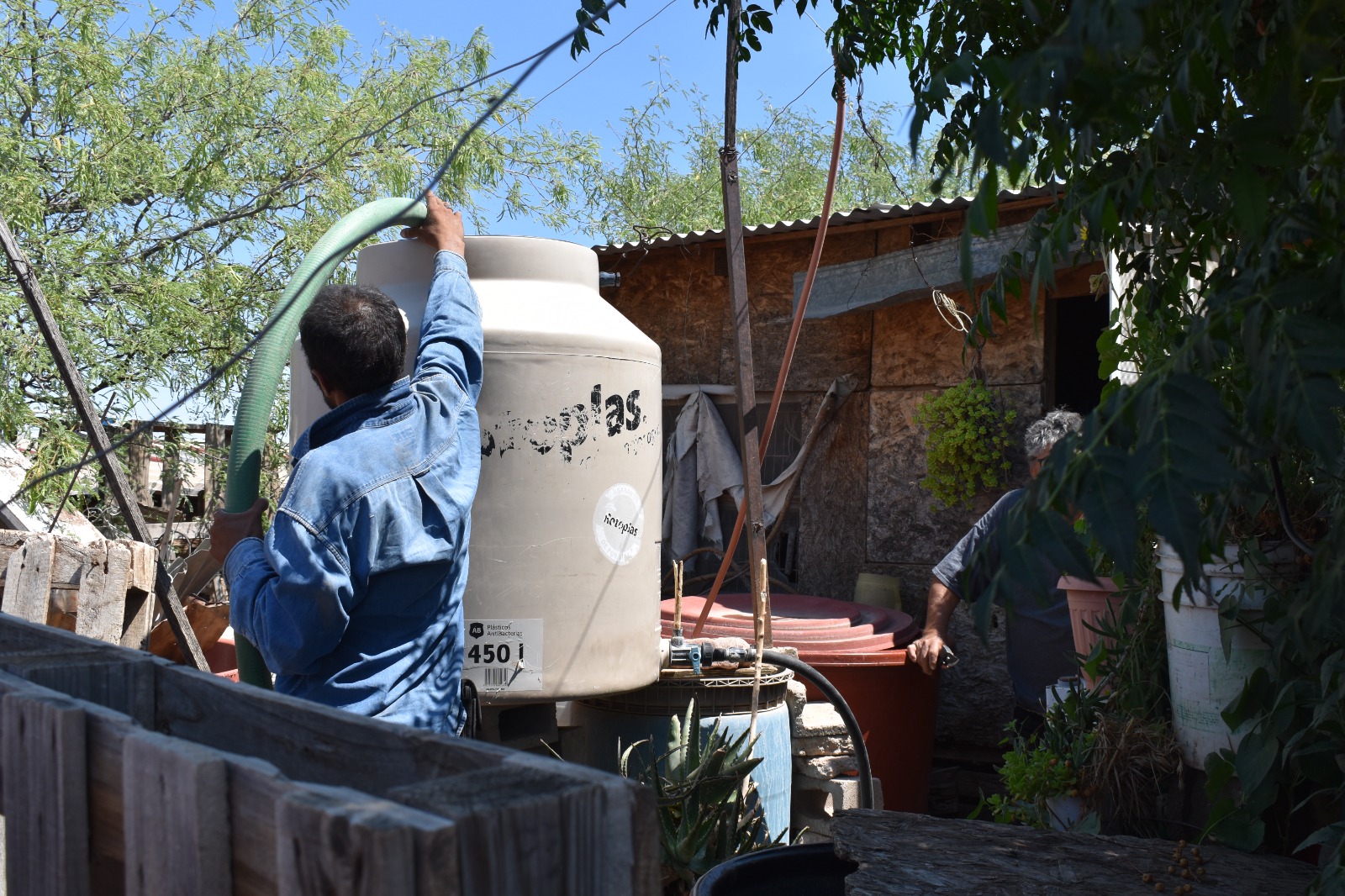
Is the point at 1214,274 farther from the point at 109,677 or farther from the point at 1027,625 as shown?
the point at 1027,625

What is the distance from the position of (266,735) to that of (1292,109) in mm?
1304

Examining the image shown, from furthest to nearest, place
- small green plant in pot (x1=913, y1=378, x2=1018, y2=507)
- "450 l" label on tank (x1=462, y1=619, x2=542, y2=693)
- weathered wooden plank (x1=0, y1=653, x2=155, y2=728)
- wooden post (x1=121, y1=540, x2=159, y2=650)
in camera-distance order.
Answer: small green plant in pot (x1=913, y1=378, x2=1018, y2=507), wooden post (x1=121, y1=540, x2=159, y2=650), "450 l" label on tank (x1=462, y1=619, x2=542, y2=693), weathered wooden plank (x1=0, y1=653, x2=155, y2=728)

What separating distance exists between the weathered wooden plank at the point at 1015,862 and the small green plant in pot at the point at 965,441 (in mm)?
3371

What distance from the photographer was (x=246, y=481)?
249 cm

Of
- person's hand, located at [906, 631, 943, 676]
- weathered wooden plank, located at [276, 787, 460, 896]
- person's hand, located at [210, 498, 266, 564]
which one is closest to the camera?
weathered wooden plank, located at [276, 787, 460, 896]

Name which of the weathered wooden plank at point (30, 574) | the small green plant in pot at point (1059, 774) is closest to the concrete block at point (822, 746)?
the small green plant in pot at point (1059, 774)

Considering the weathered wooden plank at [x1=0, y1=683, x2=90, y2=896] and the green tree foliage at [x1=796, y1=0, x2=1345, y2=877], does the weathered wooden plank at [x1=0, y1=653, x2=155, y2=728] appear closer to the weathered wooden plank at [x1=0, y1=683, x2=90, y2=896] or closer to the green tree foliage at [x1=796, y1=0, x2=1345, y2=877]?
the weathered wooden plank at [x1=0, y1=683, x2=90, y2=896]

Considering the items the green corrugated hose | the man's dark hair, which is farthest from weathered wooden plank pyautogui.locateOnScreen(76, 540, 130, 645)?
the man's dark hair

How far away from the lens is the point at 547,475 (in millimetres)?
2820

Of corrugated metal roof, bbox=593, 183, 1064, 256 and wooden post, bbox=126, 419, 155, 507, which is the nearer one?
corrugated metal roof, bbox=593, 183, 1064, 256

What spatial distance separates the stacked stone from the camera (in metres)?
4.09

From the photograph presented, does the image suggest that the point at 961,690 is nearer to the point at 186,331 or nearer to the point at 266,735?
the point at 266,735

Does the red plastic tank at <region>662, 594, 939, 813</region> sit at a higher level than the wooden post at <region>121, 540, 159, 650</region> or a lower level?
lower

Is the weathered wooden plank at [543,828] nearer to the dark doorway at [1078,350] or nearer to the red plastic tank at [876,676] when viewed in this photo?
the red plastic tank at [876,676]
